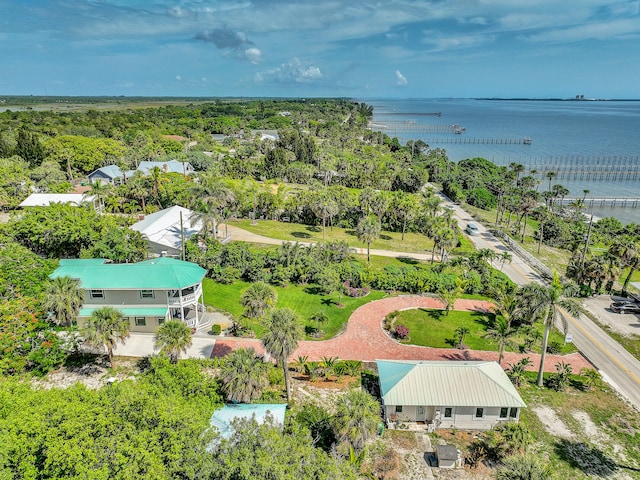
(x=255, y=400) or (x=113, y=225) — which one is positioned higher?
(x=113, y=225)

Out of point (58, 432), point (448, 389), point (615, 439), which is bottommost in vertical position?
point (615, 439)

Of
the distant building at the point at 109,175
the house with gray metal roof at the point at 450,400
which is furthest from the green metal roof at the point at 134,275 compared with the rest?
the distant building at the point at 109,175

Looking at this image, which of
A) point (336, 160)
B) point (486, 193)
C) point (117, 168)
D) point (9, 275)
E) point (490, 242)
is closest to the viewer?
point (9, 275)

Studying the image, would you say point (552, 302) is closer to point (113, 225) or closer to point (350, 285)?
point (350, 285)

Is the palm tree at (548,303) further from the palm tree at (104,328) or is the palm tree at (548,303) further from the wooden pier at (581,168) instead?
the wooden pier at (581,168)

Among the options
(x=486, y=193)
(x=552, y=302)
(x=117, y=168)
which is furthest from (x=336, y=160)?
(x=552, y=302)

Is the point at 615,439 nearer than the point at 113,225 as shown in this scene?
Yes

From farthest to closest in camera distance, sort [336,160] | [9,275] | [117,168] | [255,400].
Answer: [336,160], [117,168], [9,275], [255,400]
